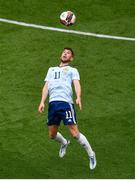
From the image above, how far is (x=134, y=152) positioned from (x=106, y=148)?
66cm

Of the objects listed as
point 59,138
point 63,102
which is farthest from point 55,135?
point 63,102

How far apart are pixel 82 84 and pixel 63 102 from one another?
3744 millimetres

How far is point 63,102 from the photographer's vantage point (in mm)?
13844

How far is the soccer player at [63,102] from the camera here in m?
13.8

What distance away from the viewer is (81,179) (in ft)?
44.0

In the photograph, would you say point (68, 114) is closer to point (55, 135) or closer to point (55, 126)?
point (55, 126)

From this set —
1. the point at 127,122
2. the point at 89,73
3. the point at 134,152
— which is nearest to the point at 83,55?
the point at 89,73

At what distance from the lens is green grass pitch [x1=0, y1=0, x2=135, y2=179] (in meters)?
14.1

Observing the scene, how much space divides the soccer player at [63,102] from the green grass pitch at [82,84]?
22.8 inches

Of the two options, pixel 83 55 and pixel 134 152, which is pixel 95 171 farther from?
pixel 83 55

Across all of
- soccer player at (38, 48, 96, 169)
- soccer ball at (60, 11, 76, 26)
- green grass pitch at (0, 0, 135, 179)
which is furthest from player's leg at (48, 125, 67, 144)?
soccer ball at (60, 11, 76, 26)

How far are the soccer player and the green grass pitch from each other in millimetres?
578

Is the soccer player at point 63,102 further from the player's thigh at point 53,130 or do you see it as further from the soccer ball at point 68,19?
the soccer ball at point 68,19

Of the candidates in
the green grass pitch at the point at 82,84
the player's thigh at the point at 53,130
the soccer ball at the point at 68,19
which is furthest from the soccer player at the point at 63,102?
the soccer ball at the point at 68,19
